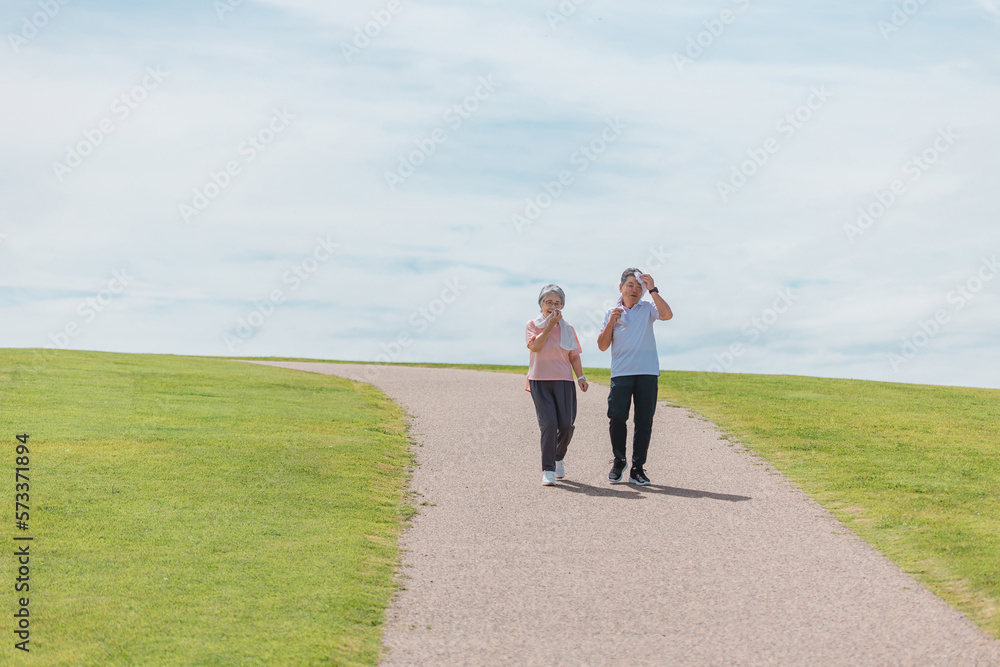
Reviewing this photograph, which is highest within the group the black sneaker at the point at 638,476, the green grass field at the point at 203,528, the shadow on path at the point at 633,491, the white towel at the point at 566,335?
the white towel at the point at 566,335

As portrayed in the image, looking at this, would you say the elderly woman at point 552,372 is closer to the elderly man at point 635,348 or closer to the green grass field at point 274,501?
the elderly man at point 635,348

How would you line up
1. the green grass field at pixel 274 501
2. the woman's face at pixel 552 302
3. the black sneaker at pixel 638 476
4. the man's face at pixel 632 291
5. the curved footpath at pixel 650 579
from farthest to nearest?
the black sneaker at pixel 638 476 < the man's face at pixel 632 291 < the woman's face at pixel 552 302 < the green grass field at pixel 274 501 < the curved footpath at pixel 650 579

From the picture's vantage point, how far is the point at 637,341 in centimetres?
1056

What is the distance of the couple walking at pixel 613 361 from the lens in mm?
10516

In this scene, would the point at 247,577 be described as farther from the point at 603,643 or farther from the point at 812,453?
the point at 812,453

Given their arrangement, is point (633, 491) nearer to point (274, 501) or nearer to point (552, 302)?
point (552, 302)

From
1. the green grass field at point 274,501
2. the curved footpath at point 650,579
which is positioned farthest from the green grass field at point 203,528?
the curved footpath at point 650,579

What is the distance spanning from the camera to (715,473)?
38.2 feet

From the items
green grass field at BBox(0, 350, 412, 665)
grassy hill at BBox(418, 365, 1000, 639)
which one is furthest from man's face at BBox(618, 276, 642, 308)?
green grass field at BBox(0, 350, 412, 665)

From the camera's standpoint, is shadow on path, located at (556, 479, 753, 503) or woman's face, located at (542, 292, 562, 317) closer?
shadow on path, located at (556, 479, 753, 503)

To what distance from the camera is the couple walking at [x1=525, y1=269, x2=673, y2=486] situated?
414 inches

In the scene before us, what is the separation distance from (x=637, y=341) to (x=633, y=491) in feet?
5.88

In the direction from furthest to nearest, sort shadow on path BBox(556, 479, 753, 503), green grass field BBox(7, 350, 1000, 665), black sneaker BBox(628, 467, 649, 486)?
black sneaker BBox(628, 467, 649, 486) < shadow on path BBox(556, 479, 753, 503) < green grass field BBox(7, 350, 1000, 665)

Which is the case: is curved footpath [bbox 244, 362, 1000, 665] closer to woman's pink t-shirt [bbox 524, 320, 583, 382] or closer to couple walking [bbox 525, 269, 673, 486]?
couple walking [bbox 525, 269, 673, 486]
